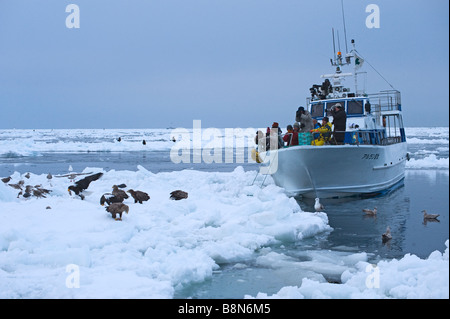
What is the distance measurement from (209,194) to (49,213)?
182 inches

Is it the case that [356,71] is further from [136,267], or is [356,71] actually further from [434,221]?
[136,267]

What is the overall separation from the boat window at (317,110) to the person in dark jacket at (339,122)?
3098mm

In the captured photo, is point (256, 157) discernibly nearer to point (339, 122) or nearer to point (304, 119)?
point (304, 119)

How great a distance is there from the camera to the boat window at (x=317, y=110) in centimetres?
1551

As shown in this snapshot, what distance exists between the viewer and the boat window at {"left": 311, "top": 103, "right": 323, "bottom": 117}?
15508mm

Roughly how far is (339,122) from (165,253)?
774cm

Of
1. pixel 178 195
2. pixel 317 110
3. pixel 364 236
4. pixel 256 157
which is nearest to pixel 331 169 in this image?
pixel 256 157

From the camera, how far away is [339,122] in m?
12.3

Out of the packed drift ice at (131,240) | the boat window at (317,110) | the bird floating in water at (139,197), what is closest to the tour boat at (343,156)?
the boat window at (317,110)

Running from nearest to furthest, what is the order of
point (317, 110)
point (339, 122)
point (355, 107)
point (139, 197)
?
point (139, 197), point (339, 122), point (355, 107), point (317, 110)

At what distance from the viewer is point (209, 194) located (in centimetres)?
1136

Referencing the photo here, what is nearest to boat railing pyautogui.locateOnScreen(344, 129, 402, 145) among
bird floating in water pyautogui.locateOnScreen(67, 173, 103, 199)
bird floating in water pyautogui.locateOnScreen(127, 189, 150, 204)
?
bird floating in water pyautogui.locateOnScreen(127, 189, 150, 204)

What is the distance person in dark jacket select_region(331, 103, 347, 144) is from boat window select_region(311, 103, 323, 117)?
3.10 meters
